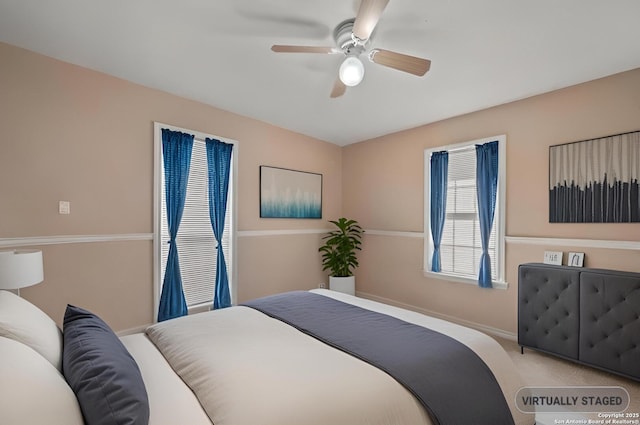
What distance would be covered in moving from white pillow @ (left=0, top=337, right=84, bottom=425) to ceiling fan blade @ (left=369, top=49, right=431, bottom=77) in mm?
2331

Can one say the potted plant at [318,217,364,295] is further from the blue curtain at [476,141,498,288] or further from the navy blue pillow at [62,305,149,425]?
the navy blue pillow at [62,305,149,425]

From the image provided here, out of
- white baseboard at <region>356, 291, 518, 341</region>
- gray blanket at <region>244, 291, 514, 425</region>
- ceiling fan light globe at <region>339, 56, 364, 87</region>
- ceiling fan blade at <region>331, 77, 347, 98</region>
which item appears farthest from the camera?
white baseboard at <region>356, 291, 518, 341</region>

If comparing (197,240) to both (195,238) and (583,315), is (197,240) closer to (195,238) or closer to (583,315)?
(195,238)

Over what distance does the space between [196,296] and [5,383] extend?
3.07 m

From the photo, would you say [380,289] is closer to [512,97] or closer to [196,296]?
[196,296]

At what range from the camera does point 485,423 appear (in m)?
1.46

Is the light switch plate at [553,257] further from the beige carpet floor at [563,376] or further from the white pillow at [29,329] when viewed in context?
the white pillow at [29,329]

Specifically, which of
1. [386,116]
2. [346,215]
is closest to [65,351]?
[386,116]

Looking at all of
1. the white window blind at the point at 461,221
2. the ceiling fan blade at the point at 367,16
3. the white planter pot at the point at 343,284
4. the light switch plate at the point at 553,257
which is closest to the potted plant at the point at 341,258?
the white planter pot at the point at 343,284

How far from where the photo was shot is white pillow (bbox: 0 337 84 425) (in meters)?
0.84

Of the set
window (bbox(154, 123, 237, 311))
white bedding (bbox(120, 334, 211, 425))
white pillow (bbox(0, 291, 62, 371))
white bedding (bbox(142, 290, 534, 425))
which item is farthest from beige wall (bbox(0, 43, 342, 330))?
white bedding (bbox(120, 334, 211, 425))

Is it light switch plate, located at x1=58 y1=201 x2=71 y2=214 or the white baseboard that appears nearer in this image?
light switch plate, located at x1=58 y1=201 x2=71 y2=214

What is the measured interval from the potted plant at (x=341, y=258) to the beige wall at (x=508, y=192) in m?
0.31

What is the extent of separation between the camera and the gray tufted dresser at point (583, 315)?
249 centimetres
